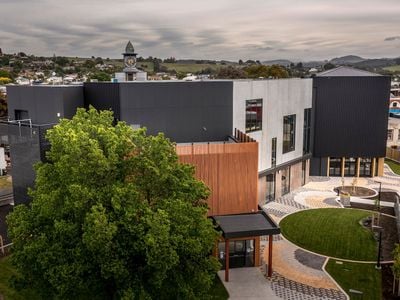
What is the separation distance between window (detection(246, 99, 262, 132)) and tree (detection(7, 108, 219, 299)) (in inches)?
587

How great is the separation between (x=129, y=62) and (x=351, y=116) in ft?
75.3

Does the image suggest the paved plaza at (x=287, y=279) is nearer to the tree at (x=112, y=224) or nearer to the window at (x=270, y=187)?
the window at (x=270, y=187)

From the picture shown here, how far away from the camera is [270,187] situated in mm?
33844

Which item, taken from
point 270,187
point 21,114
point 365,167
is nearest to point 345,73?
point 365,167

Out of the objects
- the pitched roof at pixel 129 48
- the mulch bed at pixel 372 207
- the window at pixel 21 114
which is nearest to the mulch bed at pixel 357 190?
the mulch bed at pixel 372 207

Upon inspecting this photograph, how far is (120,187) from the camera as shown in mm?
13969

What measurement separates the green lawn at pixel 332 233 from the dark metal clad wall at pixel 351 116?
10.7m

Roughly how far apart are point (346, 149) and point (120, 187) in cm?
3272

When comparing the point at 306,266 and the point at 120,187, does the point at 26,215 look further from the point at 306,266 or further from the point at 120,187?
the point at 306,266

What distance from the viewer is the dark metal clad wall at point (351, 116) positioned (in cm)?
4006

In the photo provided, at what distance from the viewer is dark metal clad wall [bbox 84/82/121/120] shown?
81.1 feet

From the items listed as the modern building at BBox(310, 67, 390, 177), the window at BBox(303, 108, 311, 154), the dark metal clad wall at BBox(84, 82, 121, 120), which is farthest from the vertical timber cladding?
the modern building at BBox(310, 67, 390, 177)

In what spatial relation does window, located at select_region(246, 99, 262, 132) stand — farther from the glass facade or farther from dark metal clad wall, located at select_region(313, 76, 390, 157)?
dark metal clad wall, located at select_region(313, 76, 390, 157)

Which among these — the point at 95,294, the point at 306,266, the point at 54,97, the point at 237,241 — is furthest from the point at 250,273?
the point at 54,97
